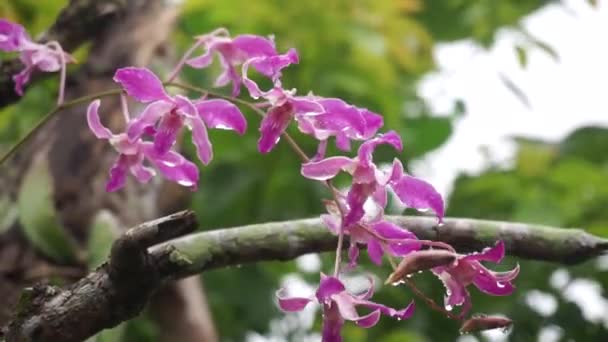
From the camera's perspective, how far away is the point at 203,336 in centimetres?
133

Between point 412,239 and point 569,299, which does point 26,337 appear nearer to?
point 412,239

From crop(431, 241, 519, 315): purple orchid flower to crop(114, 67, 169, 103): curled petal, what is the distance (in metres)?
0.20

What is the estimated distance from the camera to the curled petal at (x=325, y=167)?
1.80ft

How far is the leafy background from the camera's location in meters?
1.26

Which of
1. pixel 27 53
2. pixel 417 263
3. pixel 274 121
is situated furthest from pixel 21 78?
pixel 417 263

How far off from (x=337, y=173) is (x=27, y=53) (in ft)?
0.93

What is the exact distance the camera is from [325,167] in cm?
55

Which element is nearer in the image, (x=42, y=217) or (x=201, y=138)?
(x=201, y=138)

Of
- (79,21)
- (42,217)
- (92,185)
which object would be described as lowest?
(92,185)

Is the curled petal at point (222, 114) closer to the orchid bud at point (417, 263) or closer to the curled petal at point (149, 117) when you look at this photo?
the curled petal at point (149, 117)

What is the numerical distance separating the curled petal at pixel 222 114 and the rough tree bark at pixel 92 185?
20.6 inches

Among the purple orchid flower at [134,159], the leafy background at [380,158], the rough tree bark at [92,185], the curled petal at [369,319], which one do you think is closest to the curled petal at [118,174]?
the purple orchid flower at [134,159]

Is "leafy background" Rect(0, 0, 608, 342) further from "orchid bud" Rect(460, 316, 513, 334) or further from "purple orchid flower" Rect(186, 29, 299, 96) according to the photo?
"orchid bud" Rect(460, 316, 513, 334)

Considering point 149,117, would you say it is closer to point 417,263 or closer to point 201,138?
point 201,138
